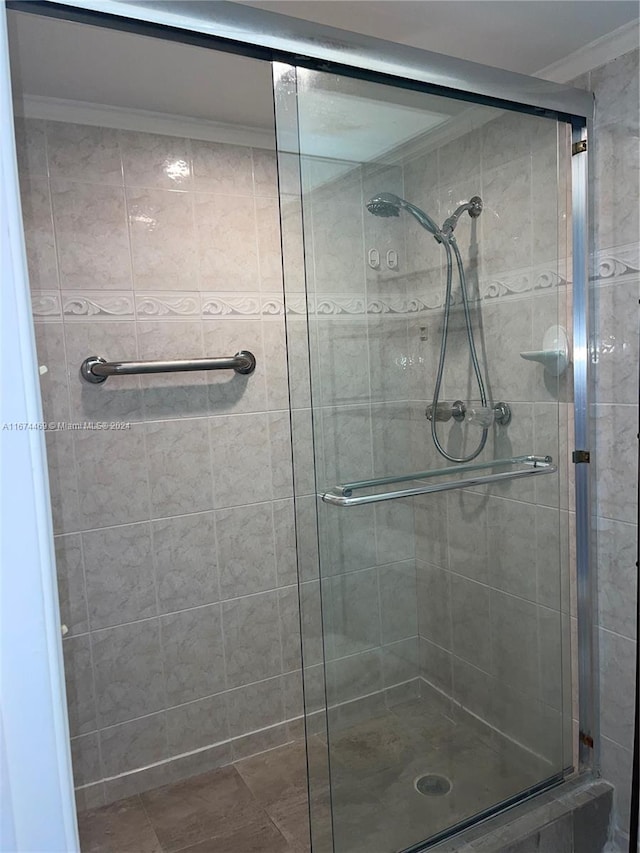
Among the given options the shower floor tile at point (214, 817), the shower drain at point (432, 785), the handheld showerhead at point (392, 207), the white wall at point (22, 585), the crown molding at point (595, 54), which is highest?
the crown molding at point (595, 54)

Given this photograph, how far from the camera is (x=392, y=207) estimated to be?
1.44m

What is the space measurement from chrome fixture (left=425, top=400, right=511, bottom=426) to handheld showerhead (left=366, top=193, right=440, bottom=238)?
1.48 feet

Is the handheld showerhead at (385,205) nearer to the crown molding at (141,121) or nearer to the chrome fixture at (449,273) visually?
the chrome fixture at (449,273)

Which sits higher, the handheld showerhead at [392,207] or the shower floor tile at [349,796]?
the handheld showerhead at [392,207]

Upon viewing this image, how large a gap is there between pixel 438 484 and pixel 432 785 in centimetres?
79

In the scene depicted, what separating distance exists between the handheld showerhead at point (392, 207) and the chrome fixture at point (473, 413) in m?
0.45

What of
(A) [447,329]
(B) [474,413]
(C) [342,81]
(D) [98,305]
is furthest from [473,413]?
(D) [98,305]

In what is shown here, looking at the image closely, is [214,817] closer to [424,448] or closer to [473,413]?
[424,448]

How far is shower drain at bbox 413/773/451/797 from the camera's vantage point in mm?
1584

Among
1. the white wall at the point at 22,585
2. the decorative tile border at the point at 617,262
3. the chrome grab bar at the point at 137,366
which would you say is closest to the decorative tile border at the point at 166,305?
the chrome grab bar at the point at 137,366

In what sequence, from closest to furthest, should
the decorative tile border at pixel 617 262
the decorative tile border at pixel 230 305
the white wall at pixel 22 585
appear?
the white wall at pixel 22 585 → the decorative tile border at pixel 617 262 → the decorative tile border at pixel 230 305

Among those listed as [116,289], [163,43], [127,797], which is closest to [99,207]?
[116,289]

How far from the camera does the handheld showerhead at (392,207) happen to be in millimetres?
1412

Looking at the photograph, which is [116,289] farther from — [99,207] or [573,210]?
[573,210]
